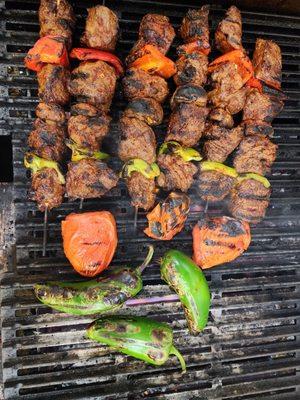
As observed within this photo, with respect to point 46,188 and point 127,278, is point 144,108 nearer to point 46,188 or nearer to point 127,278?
point 46,188

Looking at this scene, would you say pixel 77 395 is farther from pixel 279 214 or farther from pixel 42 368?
pixel 279 214

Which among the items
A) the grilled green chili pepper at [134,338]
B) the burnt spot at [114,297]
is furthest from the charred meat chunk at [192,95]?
the grilled green chili pepper at [134,338]

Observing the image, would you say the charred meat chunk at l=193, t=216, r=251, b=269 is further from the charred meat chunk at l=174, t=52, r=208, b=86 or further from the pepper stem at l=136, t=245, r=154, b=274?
the charred meat chunk at l=174, t=52, r=208, b=86

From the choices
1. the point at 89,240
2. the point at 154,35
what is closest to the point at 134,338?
the point at 89,240

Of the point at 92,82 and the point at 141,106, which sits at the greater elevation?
the point at 92,82

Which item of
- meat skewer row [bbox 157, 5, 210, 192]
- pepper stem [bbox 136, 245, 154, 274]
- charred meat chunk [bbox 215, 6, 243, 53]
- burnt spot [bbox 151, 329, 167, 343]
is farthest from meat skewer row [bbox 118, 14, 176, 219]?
burnt spot [bbox 151, 329, 167, 343]
